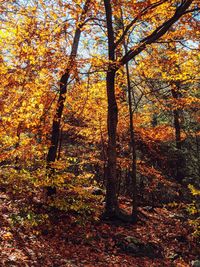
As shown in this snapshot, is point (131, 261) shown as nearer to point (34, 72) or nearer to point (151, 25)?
point (34, 72)

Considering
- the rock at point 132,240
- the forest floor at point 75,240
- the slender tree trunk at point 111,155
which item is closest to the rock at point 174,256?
the forest floor at point 75,240

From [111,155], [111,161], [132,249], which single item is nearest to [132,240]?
[132,249]

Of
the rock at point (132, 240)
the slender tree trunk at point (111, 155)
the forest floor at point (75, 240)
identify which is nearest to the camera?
the forest floor at point (75, 240)

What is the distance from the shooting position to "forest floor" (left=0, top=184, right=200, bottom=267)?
7.55 meters

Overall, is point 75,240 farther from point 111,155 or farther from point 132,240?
point 111,155

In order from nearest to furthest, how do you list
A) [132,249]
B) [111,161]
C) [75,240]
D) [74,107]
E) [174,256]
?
[132,249] < [75,240] < [174,256] < [111,161] < [74,107]

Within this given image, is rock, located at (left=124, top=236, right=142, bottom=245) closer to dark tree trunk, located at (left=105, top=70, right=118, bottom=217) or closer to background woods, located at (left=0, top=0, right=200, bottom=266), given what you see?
background woods, located at (left=0, top=0, right=200, bottom=266)

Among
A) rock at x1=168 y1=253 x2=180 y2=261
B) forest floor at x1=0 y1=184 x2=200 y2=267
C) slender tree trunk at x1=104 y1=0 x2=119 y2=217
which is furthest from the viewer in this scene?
slender tree trunk at x1=104 y1=0 x2=119 y2=217

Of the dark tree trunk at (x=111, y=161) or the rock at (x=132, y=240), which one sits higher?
the dark tree trunk at (x=111, y=161)

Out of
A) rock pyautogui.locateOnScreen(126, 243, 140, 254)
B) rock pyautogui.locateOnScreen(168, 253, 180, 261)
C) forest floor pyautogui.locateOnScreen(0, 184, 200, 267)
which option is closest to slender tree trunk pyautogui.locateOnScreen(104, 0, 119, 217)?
forest floor pyautogui.locateOnScreen(0, 184, 200, 267)

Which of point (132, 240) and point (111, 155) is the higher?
point (111, 155)

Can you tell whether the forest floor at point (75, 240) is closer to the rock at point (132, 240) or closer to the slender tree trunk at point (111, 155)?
the rock at point (132, 240)

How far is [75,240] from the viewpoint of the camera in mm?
9477

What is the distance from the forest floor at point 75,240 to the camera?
7551 millimetres
